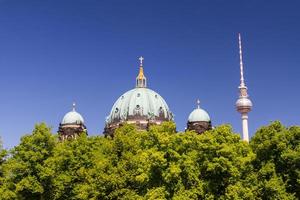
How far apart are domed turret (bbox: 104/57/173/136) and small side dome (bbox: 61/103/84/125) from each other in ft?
28.1

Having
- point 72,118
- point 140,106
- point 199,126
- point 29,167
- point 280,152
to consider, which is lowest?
point 29,167

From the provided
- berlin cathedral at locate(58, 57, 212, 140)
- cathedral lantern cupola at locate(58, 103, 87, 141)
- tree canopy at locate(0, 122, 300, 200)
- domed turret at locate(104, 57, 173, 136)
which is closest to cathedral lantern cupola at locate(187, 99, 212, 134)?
berlin cathedral at locate(58, 57, 212, 140)

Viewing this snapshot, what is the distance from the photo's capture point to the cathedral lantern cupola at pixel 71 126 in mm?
140875

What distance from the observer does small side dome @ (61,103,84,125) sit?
142750mm

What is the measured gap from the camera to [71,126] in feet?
465

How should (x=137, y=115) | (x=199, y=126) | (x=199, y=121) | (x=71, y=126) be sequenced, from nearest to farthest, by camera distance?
1. (x=199, y=126)
2. (x=199, y=121)
3. (x=137, y=115)
4. (x=71, y=126)

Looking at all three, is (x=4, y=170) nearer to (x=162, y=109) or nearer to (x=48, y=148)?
(x=48, y=148)

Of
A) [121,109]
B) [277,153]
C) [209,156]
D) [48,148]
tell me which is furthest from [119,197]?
[121,109]

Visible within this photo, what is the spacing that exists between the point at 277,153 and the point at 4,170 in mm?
35407

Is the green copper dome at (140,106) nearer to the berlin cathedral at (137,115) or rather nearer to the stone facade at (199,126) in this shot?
the berlin cathedral at (137,115)

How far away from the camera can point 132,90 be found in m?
150

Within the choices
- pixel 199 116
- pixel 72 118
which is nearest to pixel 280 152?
pixel 199 116

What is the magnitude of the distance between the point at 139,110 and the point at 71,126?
→ 21419 millimetres

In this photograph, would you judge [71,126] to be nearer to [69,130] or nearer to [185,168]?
[69,130]
